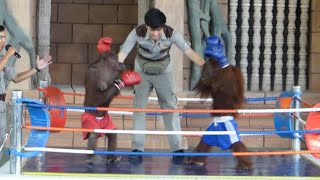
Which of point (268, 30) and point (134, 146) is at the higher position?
point (268, 30)

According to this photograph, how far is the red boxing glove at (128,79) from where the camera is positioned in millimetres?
9430

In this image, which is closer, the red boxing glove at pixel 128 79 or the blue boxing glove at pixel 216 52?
the blue boxing glove at pixel 216 52

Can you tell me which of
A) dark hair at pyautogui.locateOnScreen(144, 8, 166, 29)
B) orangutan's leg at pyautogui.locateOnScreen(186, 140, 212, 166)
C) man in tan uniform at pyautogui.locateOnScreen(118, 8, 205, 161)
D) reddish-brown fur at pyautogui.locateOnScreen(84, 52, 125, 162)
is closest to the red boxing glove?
reddish-brown fur at pyautogui.locateOnScreen(84, 52, 125, 162)

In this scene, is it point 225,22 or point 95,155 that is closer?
point 95,155

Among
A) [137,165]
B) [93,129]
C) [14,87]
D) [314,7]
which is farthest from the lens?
[314,7]

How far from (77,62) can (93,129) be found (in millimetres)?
4588

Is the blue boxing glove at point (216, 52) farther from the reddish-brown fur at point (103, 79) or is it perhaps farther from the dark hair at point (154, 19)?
the reddish-brown fur at point (103, 79)

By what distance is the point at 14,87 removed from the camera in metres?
12.1

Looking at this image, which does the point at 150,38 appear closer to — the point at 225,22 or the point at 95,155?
→ the point at 95,155

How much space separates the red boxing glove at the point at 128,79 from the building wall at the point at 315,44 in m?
→ 4.09

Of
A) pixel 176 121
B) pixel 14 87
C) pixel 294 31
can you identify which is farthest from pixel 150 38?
pixel 294 31

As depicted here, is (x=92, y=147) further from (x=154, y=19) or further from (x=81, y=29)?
(x=81, y=29)

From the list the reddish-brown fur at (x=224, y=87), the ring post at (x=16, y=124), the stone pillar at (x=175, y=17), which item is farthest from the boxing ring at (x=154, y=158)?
the stone pillar at (x=175, y=17)

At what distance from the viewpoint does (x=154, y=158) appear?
1025 cm
